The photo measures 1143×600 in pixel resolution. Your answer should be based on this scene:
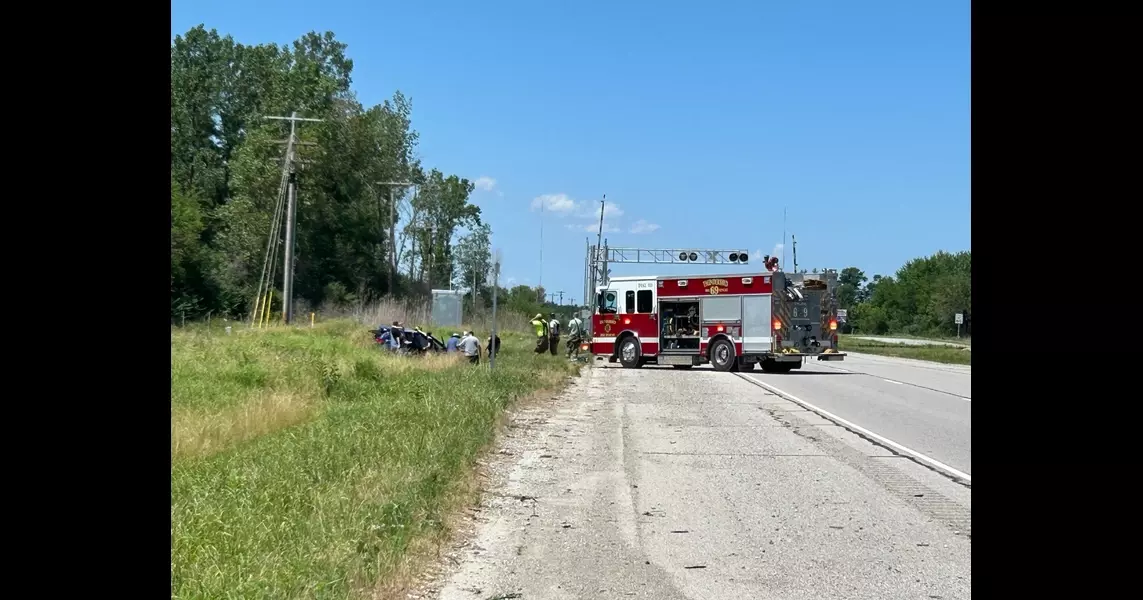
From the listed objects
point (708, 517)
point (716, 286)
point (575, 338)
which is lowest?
point (708, 517)

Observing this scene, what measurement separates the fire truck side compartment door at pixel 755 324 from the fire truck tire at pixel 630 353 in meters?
3.86

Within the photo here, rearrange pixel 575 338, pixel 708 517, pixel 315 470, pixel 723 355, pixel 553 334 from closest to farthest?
pixel 708 517
pixel 315 470
pixel 723 355
pixel 553 334
pixel 575 338

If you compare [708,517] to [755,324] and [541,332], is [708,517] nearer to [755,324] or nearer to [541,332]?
[755,324]

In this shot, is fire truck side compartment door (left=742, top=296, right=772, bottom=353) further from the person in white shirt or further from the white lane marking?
the person in white shirt

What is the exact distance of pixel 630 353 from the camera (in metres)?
31.7

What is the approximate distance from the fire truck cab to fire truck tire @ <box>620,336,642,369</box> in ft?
0.11

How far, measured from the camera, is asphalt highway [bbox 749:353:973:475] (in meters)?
12.4

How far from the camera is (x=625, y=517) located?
25.2ft

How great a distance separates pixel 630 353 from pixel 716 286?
391 cm

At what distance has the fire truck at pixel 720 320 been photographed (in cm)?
2872

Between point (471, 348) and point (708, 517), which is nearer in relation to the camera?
point (708, 517)

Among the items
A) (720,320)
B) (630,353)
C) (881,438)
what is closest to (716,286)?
(720,320)
